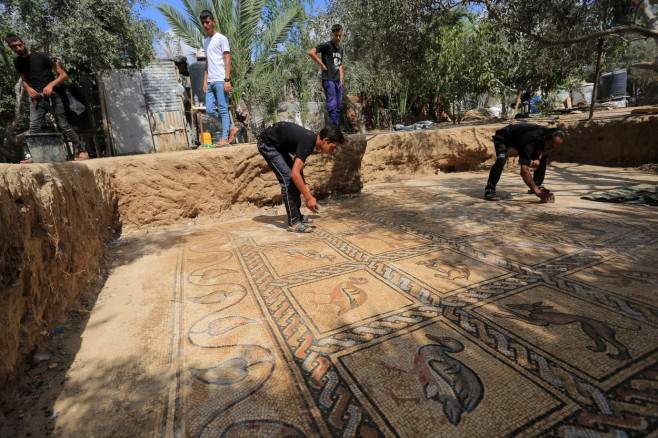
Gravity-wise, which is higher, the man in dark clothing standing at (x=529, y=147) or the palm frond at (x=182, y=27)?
the palm frond at (x=182, y=27)

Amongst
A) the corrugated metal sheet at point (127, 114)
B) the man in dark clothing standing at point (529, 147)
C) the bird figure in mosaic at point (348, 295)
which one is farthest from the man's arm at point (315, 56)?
the corrugated metal sheet at point (127, 114)

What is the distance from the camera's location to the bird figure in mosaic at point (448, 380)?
1.14m

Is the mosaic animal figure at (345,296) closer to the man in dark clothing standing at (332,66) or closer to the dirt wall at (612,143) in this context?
the man in dark clothing standing at (332,66)

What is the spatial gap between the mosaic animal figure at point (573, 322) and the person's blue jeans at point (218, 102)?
4354 millimetres

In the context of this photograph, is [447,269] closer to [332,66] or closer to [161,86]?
[332,66]

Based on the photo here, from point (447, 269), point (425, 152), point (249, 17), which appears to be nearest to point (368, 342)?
point (447, 269)

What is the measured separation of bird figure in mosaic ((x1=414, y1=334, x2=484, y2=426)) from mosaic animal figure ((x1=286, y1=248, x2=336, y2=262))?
4.04 ft

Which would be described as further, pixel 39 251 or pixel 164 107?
→ pixel 164 107

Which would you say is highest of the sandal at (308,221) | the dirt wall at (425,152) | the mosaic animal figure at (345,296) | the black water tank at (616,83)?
the black water tank at (616,83)

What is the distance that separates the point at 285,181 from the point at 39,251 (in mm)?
2103

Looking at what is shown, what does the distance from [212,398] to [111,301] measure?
1290 millimetres

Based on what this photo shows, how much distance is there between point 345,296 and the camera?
6.31ft

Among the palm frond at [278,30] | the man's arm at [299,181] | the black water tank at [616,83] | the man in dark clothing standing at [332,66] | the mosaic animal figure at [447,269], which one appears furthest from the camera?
the black water tank at [616,83]

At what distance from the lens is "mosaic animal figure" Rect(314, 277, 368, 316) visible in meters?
1.82
